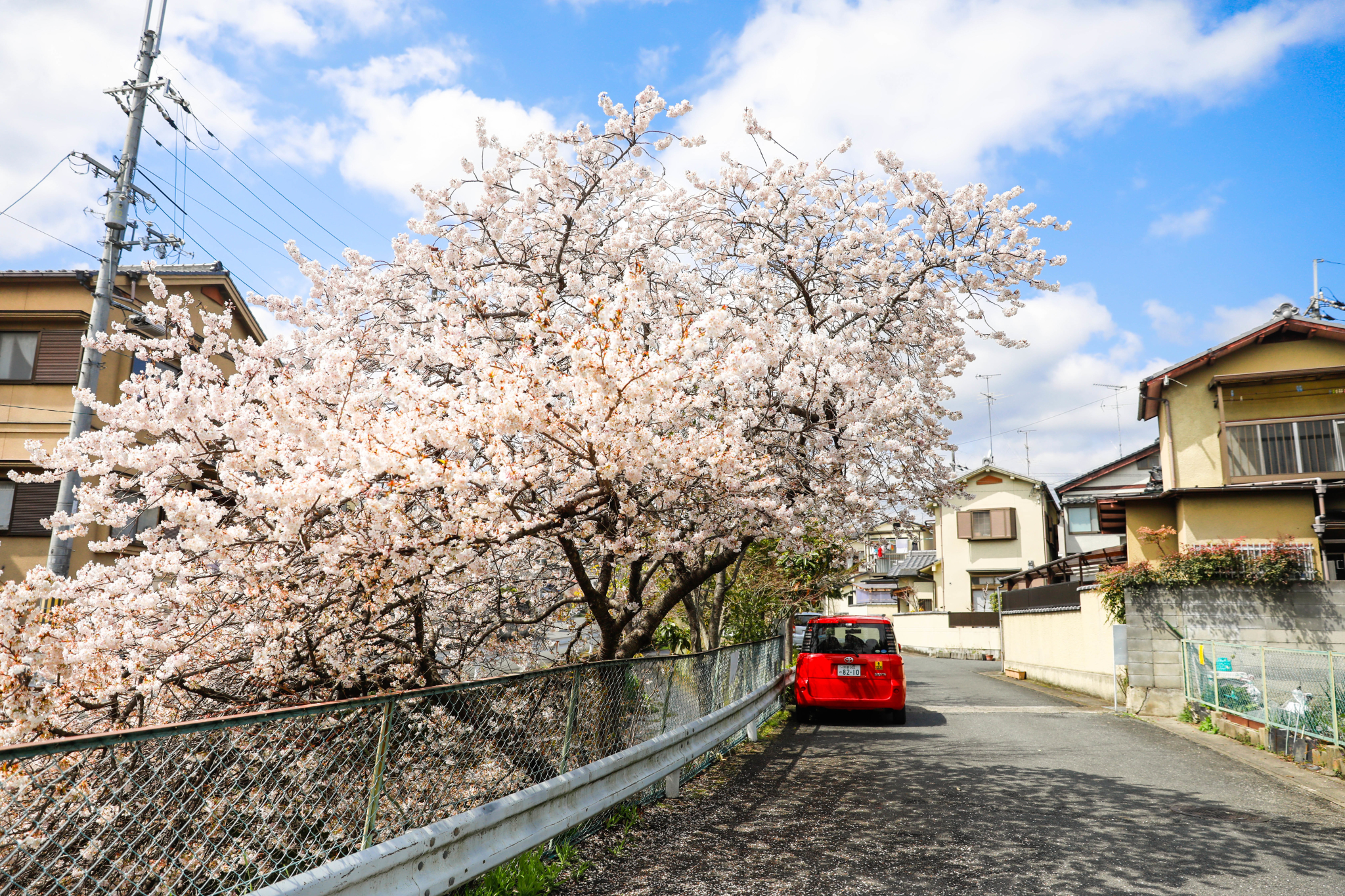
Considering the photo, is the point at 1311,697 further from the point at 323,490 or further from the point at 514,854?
the point at 323,490

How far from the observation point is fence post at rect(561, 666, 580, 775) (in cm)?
530

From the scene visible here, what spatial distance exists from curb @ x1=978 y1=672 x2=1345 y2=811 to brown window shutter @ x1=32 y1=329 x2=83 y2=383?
23.0 meters

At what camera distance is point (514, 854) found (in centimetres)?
449

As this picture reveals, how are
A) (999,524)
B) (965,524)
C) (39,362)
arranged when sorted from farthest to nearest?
(965,524), (999,524), (39,362)

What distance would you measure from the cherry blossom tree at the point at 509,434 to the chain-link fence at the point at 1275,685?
466 cm

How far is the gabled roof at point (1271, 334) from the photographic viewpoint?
18859 mm

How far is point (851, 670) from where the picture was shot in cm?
1398

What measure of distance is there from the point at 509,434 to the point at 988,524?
134 ft

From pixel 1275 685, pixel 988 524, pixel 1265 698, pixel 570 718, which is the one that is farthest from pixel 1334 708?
pixel 988 524

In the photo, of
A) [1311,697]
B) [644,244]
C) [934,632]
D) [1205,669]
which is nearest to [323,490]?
[644,244]

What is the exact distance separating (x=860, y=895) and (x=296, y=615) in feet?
13.0

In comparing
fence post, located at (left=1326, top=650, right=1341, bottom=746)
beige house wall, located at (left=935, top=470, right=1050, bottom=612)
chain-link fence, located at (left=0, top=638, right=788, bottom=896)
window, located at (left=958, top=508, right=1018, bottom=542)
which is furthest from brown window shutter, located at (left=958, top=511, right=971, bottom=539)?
chain-link fence, located at (left=0, top=638, right=788, bottom=896)

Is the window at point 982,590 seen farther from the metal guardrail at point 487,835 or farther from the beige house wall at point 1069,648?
the metal guardrail at point 487,835

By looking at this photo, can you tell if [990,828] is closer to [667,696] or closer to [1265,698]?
[667,696]
